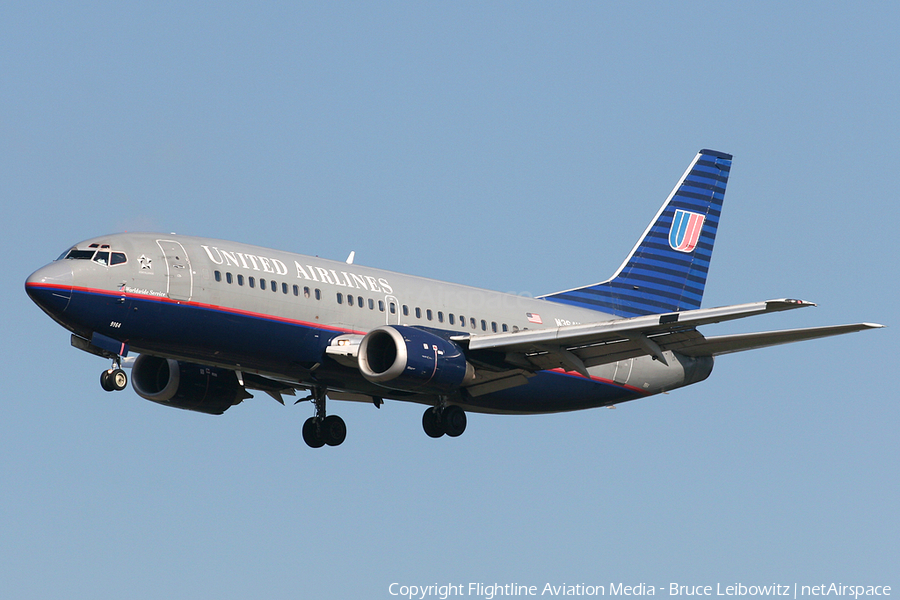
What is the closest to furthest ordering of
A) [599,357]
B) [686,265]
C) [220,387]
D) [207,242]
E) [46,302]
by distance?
[46,302] < [207,242] < [599,357] < [220,387] < [686,265]

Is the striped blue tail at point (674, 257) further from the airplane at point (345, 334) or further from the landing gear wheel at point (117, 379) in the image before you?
the landing gear wheel at point (117, 379)

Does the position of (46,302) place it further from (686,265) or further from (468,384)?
(686,265)

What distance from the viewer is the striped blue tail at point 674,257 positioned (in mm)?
43625

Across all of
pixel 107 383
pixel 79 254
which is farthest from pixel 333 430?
pixel 79 254

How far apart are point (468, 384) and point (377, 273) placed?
4101mm

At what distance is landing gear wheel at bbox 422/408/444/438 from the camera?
3700 centimetres

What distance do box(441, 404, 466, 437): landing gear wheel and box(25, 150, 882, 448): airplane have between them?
0.13 feet

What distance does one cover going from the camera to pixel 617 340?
3484 centimetres

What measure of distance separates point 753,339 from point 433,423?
30.2 feet

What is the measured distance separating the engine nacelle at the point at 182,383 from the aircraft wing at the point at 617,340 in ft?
25.8

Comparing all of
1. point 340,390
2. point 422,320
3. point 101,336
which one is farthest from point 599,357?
point 101,336

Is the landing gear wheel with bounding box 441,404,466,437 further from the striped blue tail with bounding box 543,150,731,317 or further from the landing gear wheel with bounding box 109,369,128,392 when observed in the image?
the landing gear wheel with bounding box 109,369,128,392

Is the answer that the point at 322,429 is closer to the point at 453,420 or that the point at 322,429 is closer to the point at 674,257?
the point at 453,420

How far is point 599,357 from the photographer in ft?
120
